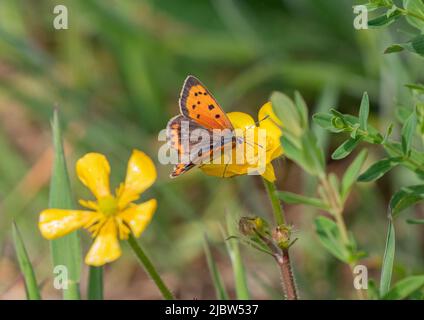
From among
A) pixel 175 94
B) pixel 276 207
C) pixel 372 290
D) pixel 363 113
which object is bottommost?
pixel 372 290

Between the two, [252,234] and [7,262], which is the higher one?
[7,262]

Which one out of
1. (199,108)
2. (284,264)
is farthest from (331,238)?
(199,108)

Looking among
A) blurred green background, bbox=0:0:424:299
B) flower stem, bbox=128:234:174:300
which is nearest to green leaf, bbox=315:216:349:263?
flower stem, bbox=128:234:174:300

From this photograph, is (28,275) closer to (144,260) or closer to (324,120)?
(144,260)

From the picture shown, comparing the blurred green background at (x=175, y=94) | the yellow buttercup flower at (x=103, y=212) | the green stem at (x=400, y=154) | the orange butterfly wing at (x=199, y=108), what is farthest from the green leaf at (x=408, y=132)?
the blurred green background at (x=175, y=94)
